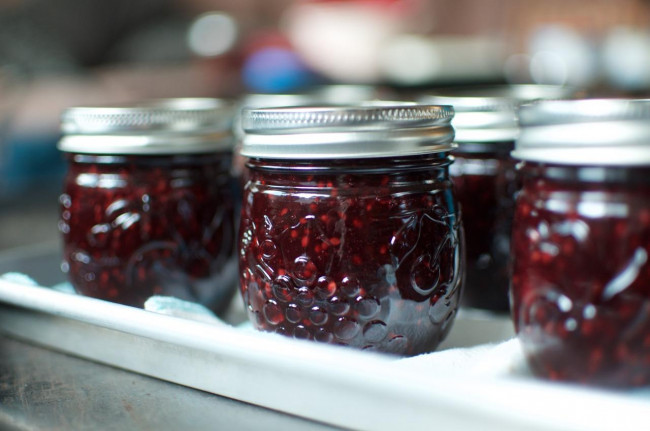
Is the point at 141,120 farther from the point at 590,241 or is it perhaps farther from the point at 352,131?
the point at 590,241

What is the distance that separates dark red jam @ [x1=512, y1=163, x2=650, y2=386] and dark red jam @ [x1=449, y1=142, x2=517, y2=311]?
202mm

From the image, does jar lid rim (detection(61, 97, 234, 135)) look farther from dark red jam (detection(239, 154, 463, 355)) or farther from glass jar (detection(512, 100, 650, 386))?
glass jar (detection(512, 100, 650, 386))

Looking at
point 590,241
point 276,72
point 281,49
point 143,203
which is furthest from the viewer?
point 281,49

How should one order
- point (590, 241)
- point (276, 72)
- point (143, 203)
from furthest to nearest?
point (276, 72), point (143, 203), point (590, 241)

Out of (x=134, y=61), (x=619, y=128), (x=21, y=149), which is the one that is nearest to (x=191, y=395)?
(x=619, y=128)

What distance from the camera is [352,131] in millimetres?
482

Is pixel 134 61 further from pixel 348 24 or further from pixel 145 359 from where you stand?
pixel 145 359

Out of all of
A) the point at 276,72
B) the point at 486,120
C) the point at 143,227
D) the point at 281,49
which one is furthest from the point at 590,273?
the point at 281,49

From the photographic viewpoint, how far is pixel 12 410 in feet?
1.59

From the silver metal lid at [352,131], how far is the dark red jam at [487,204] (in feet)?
0.45

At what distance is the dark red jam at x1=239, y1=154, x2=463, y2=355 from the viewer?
486mm

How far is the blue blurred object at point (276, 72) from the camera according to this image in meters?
2.38

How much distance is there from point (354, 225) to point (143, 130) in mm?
231

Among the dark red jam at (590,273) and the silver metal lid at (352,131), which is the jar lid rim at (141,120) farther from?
the dark red jam at (590,273)
